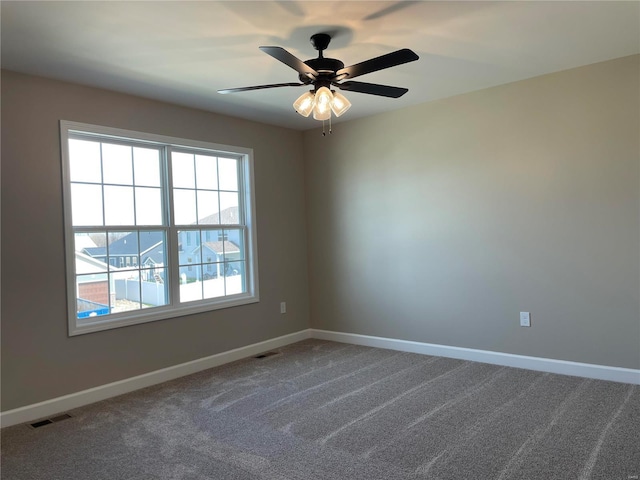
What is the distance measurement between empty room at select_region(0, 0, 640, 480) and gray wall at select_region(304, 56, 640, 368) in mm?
20

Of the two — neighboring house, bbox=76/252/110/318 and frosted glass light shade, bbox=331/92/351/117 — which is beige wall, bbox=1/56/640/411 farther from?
frosted glass light shade, bbox=331/92/351/117

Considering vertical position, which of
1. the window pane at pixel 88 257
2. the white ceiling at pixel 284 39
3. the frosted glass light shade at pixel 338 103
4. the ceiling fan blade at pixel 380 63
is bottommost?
the window pane at pixel 88 257

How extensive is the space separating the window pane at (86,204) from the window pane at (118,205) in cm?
6

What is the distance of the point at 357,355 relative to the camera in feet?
15.3

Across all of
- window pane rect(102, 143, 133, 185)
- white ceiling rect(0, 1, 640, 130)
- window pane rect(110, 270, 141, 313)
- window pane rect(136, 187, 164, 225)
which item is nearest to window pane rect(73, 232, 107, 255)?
window pane rect(110, 270, 141, 313)

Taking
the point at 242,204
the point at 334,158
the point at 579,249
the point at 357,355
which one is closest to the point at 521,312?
the point at 579,249

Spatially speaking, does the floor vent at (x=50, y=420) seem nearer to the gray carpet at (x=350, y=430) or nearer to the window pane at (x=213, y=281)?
the gray carpet at (x=350, y=430)

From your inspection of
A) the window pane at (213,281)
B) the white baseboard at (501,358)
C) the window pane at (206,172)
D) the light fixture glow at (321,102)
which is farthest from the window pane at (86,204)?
the white baseboard at (501,358)

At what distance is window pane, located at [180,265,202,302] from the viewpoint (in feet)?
14.3

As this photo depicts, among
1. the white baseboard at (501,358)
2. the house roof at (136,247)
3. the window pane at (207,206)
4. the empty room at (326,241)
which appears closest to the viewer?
the empty room at (326,241)

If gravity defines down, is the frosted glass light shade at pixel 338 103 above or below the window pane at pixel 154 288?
above

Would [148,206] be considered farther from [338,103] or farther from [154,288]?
[338,103]

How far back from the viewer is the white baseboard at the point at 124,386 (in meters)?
3.28

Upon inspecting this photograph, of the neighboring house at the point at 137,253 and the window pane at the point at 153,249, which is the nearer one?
the neighboring house at the point at 137,253
